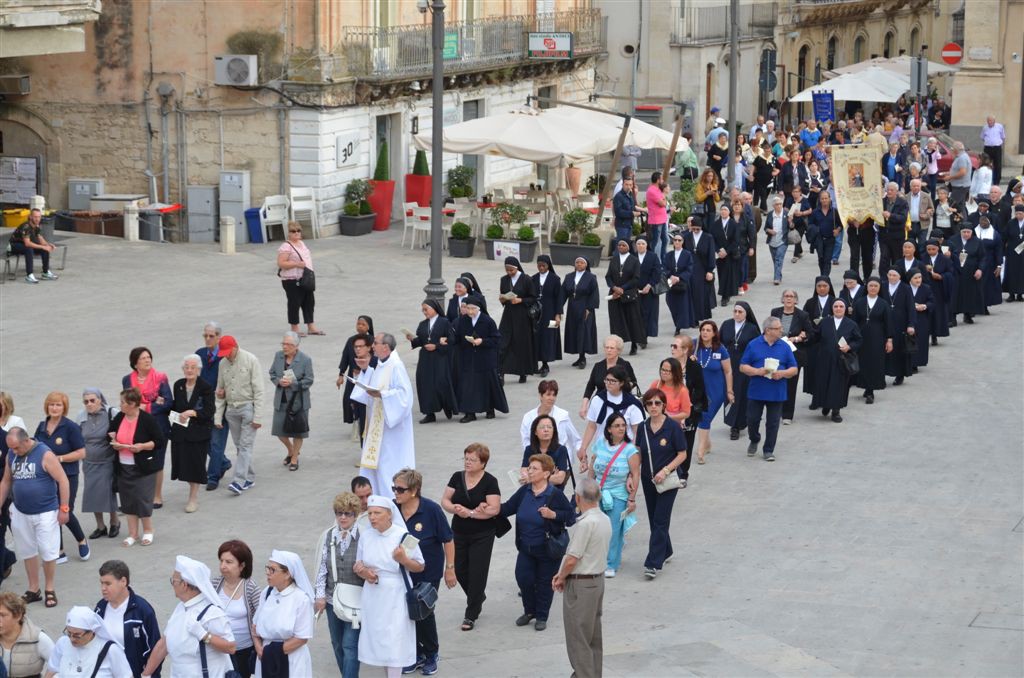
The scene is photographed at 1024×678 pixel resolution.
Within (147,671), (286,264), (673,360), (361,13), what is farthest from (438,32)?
(147,671)

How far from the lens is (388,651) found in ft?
35.5

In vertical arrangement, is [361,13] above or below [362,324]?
above

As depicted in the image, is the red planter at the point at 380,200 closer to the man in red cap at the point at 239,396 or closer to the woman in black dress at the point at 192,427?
the man in red cap at the point at 239,396

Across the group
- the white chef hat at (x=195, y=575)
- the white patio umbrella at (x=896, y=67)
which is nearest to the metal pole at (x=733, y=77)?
the white patio umbrella at (x=896, y=67)

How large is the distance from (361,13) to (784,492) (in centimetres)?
1887

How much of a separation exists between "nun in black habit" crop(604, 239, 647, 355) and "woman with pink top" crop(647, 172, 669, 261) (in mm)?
5938

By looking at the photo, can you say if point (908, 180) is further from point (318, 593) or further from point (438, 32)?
point (318, 593)

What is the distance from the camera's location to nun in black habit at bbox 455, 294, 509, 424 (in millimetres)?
18234

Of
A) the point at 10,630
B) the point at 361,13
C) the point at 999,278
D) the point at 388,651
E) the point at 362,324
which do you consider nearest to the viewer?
the point at 10,630

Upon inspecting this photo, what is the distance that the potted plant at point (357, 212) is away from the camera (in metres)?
32.2

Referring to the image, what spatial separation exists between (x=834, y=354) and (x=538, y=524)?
7.37 meters

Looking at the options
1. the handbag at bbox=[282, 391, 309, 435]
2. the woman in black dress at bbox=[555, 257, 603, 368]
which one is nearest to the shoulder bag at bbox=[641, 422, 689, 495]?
the handbag at bbox=[282, 391, 309, 435]

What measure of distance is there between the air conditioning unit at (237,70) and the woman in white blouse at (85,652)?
73.8ft

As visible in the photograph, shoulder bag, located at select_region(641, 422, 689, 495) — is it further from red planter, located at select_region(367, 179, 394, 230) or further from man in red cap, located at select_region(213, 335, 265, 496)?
Answer: red planter, located at select_region(367, 179, 394, 230)
